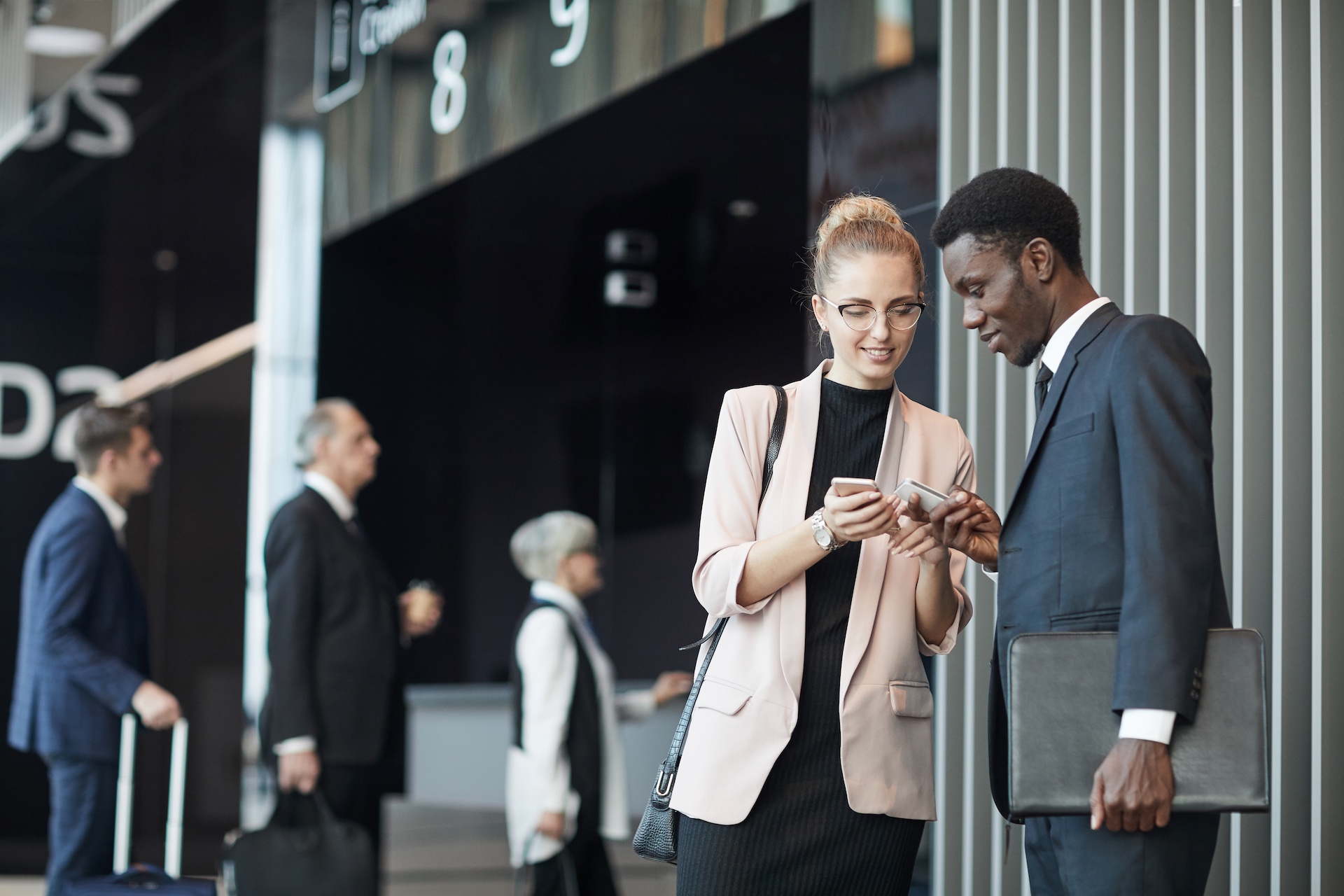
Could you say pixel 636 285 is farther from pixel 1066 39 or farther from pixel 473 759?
pixel 1066 39

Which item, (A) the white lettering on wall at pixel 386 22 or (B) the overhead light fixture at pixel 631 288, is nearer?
(A) the white lettering on wall at pixel 386 22

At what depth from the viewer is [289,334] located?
8414 mm

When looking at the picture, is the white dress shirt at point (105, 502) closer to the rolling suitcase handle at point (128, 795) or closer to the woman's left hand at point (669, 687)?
the rolling suitcase handle at point (128, 795)

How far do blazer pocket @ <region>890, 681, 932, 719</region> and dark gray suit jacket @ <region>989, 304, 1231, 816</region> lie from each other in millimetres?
103

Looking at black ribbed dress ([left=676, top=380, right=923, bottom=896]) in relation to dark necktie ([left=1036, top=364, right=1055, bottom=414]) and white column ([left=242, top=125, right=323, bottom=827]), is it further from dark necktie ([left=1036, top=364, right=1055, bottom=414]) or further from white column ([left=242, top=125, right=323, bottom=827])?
white column ([left=242, top=125, right=323, bottom=827])

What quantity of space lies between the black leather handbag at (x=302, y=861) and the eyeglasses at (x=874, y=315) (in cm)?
297

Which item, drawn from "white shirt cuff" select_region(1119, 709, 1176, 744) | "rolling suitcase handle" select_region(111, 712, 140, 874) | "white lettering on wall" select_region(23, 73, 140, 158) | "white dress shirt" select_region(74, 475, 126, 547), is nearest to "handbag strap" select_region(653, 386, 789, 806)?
"white shirt cuff" select_region(1119, 709, 1176, 744)

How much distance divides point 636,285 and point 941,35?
5019 millimetres

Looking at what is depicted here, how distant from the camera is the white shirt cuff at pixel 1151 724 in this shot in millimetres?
1790

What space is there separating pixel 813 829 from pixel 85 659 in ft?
12.3

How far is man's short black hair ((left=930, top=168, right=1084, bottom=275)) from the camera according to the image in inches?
83.0

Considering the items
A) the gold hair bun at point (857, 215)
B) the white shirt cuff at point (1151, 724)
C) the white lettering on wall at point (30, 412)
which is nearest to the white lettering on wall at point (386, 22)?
the white lettering on wall at point (30, 412)

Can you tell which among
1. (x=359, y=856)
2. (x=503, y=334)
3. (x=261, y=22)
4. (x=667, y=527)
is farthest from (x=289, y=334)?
(x=359, y=856)

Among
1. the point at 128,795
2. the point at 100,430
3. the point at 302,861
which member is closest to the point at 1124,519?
the point at 302,861
